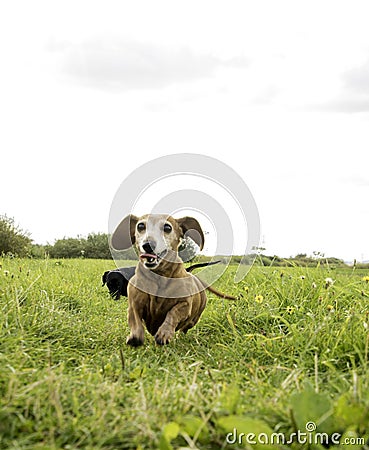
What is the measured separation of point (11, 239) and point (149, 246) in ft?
27.2

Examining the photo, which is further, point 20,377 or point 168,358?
point 168,358

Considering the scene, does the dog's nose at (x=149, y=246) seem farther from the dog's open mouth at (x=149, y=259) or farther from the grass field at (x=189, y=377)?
the grass field at (x=189, y=377)

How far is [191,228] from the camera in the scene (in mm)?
4637

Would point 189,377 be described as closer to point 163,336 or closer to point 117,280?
point 163,336

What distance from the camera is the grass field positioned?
234 cm

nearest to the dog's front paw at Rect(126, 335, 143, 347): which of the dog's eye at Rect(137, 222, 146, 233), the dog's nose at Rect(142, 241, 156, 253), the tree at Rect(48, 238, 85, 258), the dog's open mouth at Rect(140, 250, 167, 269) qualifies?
the dog's open mouth at Rect(140, 250, 167, 269)

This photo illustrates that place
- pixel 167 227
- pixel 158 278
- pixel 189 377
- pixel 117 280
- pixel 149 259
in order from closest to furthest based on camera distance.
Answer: pixel 189 377, pixel 149 259, pixel 167 227, pixel 158 278, pixel 117 280

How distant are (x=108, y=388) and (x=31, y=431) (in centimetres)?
49

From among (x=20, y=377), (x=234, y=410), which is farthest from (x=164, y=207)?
(x=234, y=410)

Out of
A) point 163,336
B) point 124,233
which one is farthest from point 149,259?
point 163,336

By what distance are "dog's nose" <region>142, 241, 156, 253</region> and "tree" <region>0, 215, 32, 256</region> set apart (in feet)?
26.1

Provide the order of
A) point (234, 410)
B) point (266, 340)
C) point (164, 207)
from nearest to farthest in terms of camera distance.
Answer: point (234, 410) < point (266, 340) < point (164, 207)

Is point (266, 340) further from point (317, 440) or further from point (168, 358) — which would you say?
point (317, 440)

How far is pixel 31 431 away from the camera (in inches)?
94.4
